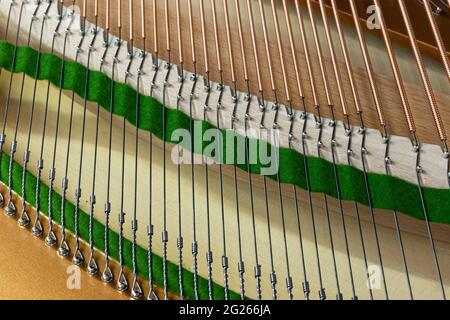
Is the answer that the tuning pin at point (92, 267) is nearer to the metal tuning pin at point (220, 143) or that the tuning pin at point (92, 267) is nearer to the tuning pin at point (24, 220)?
the tuning pin at point (24, 220)

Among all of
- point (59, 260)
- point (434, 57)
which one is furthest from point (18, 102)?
point (434, 57)

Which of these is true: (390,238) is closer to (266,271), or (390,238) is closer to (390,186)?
(390,186)

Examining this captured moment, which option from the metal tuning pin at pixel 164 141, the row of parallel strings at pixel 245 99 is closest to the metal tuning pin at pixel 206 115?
the row of parallel strings at pixel 245 99

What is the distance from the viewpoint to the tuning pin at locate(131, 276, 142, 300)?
5.40ft

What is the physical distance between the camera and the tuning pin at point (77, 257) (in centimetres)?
171

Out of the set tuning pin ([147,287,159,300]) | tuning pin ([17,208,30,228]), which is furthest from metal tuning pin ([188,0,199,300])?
tuning pin ([17,208,30,228])

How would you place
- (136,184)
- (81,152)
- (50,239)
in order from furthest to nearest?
(81,152)
(136,184)
(50,239)

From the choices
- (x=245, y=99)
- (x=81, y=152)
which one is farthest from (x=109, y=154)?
(x=245, y=99)

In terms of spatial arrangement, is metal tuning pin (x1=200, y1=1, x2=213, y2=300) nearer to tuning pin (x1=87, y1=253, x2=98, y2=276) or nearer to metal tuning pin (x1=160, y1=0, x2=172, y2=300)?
metal tuning pin (x1=160, y1=0, x2=172, y2=300)

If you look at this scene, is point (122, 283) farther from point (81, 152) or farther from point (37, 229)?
point (81, 152)

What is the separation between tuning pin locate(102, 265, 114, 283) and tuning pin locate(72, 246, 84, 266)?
3.0 inches

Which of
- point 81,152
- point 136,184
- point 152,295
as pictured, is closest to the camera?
point 152,295

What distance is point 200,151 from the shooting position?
76.9 inches

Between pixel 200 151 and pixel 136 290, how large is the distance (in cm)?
50
